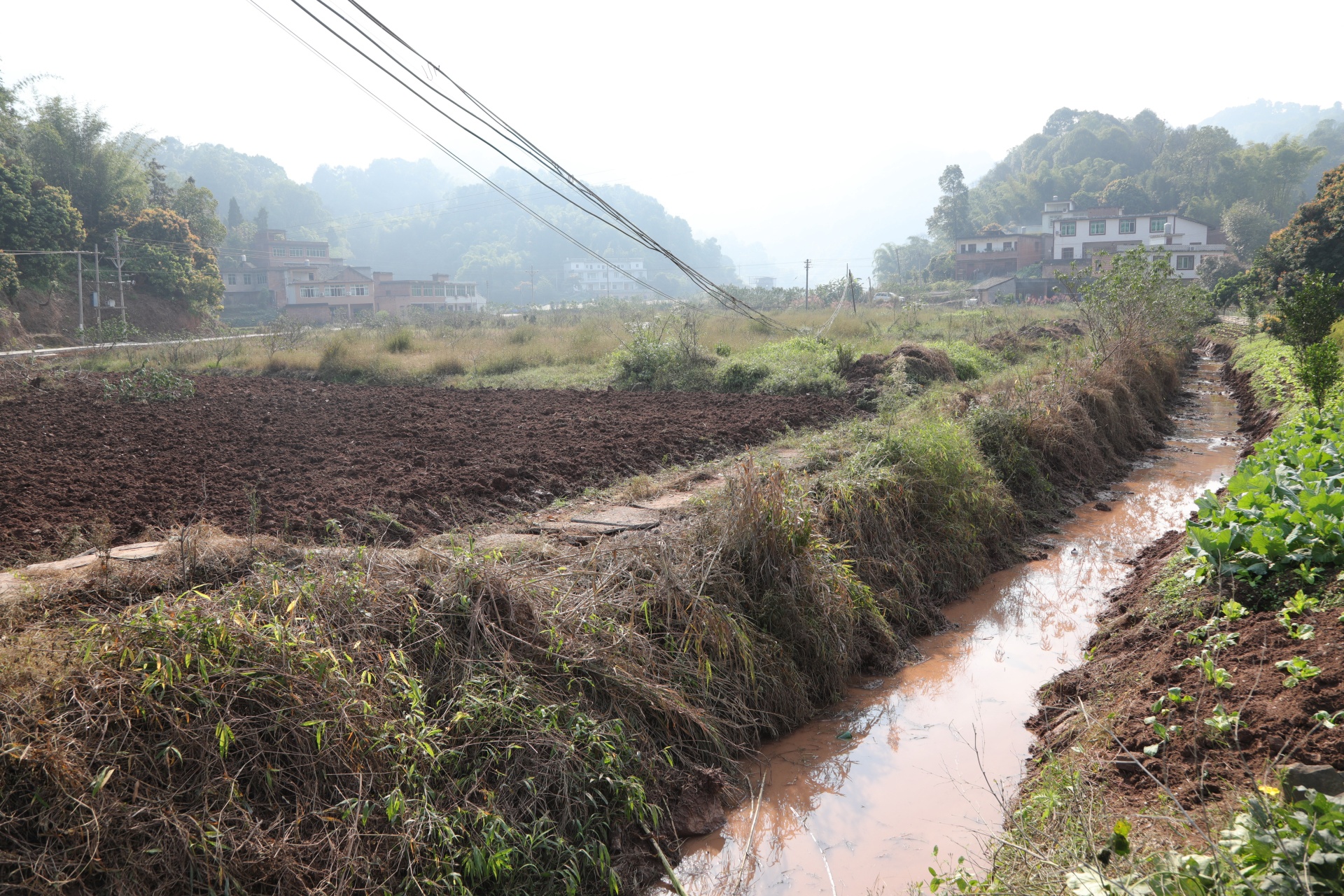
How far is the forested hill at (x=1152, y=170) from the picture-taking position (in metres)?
73.4

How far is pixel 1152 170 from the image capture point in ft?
271

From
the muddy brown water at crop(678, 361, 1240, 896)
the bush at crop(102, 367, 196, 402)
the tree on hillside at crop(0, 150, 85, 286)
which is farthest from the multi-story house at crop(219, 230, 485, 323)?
the muddy brown water at crop(678, 361, 1240, 896)

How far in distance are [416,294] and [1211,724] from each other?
70855mm

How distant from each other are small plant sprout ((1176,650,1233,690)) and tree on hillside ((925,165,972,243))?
85.2 metres

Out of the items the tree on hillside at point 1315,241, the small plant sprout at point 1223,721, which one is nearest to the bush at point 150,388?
the small plant sprout at point 1223,721

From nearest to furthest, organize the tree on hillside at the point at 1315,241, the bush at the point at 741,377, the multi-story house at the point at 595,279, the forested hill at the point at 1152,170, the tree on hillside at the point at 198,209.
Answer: the bush at the point at 741,377
the tree on hillside at the point at 1315,241
the tree on hillside at the point at 198,209
the forested hill at the point at 1152,170
the multi-story house at the point at 595,279

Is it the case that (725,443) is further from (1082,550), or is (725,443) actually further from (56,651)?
(56,651)

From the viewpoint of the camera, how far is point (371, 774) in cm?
331

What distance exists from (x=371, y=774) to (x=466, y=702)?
0.54 meters

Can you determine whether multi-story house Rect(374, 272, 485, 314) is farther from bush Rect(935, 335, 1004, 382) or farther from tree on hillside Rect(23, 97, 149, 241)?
bush Rect(935, 335, 1004, 382)

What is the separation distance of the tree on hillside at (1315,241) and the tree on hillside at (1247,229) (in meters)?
37.4

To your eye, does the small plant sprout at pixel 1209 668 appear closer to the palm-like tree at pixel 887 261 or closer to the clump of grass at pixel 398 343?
the clump of grass at pixel 398 343

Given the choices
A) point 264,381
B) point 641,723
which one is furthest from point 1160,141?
point 641,723

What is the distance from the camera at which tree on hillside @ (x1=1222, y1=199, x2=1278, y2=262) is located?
59188 mm
